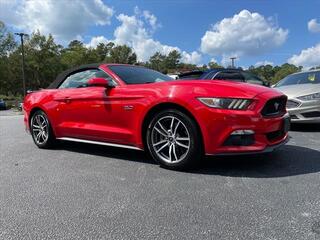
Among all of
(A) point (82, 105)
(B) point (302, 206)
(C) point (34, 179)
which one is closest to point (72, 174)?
(C) point (34, 179)

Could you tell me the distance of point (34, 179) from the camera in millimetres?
4016

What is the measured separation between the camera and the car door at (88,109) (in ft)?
15.1

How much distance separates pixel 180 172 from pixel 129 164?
779 millimetres

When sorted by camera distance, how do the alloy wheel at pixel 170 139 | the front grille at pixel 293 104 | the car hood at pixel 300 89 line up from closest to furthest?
the alloy wheel at pixel 170 139 < the front grille at pixel 293 104 < the car hood at pixel 300 89

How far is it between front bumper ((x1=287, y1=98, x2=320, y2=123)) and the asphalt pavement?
5.41ft

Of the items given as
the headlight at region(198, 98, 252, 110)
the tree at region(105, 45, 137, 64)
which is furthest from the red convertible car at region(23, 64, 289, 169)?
the tree at region(105, 45, 137, 64)

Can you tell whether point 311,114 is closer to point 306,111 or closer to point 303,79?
point 306,111

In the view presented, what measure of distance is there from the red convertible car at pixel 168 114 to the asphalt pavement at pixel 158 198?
0.30 metres

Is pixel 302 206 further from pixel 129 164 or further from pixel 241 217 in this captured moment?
pixel 129 164

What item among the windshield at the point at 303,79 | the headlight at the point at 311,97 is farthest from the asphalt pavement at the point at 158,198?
the windshield at the point at 303,79

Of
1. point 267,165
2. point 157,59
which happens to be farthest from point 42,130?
point 157,59

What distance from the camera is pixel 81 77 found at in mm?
5434

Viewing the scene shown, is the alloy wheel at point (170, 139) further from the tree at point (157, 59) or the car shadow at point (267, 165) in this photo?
the tree at point (157, 59)

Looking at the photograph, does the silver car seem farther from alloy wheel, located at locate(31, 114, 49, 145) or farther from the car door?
alloy wheel, located at locate(31, 114, 49, 145)
